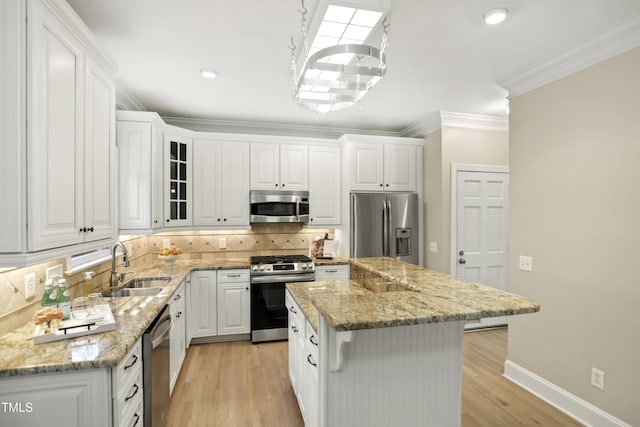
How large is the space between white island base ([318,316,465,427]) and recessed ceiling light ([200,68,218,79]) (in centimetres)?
226

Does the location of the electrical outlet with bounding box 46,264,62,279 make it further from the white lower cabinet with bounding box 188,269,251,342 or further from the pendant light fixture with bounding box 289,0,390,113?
the pendant light fixture with bounding box 289,0,390,113

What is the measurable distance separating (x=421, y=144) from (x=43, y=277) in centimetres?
403

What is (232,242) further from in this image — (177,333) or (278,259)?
(177,333)

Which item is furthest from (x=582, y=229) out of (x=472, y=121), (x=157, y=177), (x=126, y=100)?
(x=126, y=100)

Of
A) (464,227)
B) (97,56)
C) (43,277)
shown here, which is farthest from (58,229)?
(464,227)

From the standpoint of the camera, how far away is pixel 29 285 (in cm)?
175

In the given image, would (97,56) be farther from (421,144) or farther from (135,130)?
(421,144)

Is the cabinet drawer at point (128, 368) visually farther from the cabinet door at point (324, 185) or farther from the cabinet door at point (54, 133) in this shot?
the cabinet door at point (324, 185)

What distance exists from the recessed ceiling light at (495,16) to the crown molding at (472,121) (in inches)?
73.6

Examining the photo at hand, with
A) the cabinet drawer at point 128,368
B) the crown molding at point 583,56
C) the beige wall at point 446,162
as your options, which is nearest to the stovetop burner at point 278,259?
the beige wall at point 446,162

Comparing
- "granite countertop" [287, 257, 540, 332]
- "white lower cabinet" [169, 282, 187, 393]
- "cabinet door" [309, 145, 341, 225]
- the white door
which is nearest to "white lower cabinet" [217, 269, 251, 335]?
"white lower cabinet" [169, 282, 187, 393]

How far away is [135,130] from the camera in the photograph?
10.1ft

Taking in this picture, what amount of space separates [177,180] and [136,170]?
1.87ft

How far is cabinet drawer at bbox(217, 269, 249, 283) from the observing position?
11.8ft
